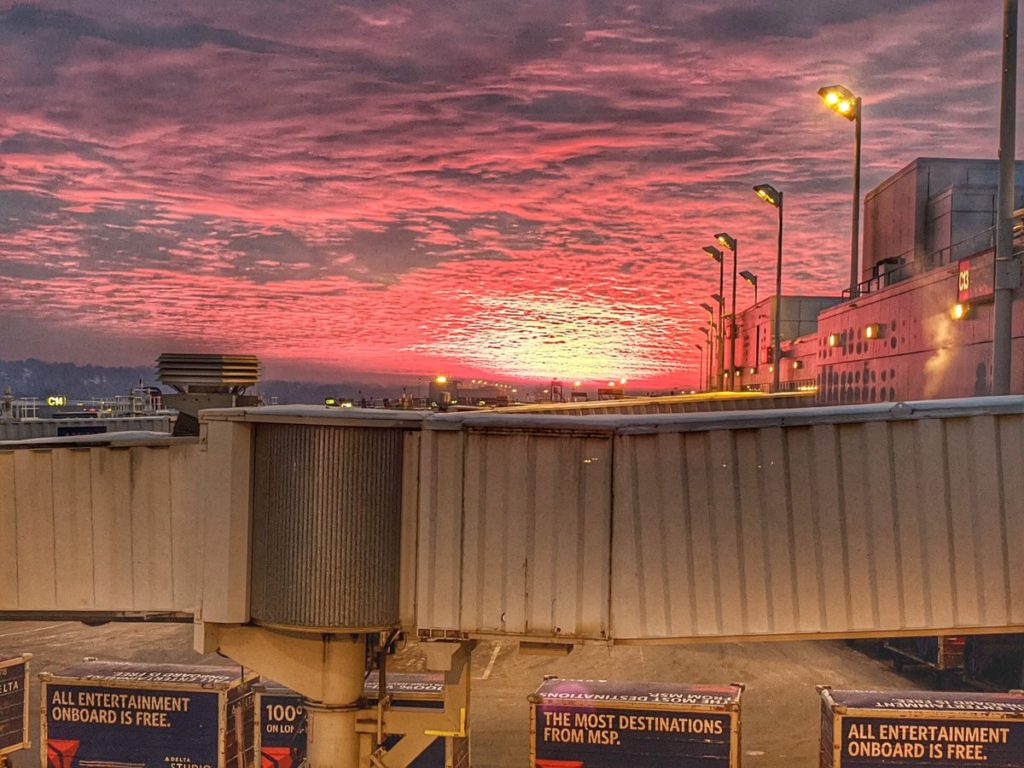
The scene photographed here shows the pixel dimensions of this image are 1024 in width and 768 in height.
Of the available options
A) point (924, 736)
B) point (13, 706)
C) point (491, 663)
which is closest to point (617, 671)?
point (491, 663)

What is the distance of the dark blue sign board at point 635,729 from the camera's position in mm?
16266

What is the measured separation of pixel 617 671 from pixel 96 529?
2035cm

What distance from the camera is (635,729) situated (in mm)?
16422

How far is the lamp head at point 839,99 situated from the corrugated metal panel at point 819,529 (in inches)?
1034

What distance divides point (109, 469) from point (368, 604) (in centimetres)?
409

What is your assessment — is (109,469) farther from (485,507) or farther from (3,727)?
(3,727)

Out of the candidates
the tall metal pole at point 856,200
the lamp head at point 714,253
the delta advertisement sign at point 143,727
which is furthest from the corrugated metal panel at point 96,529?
the lamp head at point 714,253

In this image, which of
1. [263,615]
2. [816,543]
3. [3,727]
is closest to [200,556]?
[263,615]

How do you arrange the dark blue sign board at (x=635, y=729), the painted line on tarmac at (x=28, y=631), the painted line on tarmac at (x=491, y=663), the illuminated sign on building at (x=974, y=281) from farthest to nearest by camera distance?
1. the painted line on tarmac at (x=28, y=631)
2. the illuminated sign on building at (x=974, y=281)
3. the painted line on tarmac at (x=491, y=663)
4. the dark blue sign board at (x=635, y=729)

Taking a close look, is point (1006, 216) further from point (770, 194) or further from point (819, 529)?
point (770, 194)

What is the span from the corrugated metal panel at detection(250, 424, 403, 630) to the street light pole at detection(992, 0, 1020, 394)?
41.0 ft

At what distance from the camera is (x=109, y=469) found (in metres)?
11.0

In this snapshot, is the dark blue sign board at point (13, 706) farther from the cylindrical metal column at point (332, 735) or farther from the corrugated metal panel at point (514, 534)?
the corrugated metal panel at point (514, 534)

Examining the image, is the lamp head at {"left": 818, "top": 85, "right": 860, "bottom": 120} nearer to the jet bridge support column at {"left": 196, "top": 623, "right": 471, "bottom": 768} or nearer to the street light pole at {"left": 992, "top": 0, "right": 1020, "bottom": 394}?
the street light pole at {"left": 992, "top": 0, "right": 1020, "bottom": 394}
